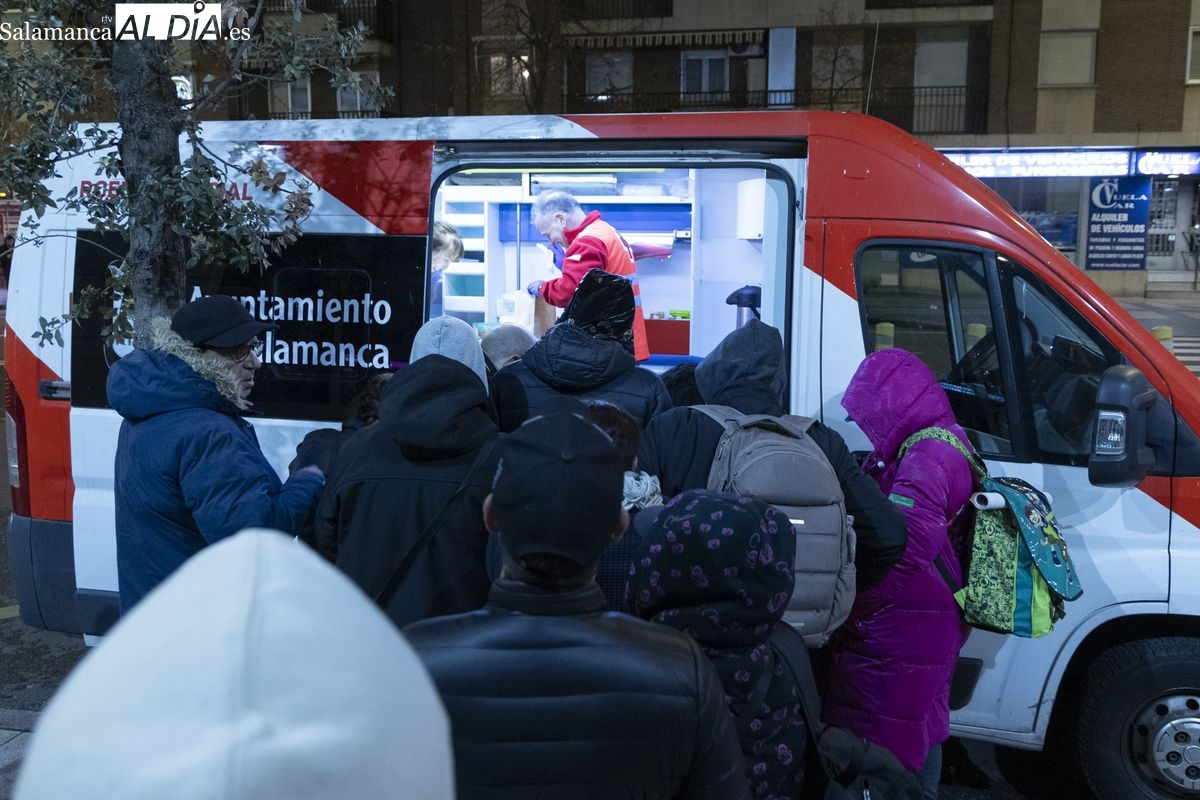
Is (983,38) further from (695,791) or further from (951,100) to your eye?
(695,791)

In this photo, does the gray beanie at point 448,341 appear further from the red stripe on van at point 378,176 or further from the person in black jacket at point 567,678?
the person in black jacket at point 567,678

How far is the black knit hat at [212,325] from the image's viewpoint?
2895 mm

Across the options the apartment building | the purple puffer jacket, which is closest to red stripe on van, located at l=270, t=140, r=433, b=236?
the purple puffer jacket

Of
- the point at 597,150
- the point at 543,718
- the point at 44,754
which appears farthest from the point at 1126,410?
the point at 44,754

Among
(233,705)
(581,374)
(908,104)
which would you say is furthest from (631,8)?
(233,705)

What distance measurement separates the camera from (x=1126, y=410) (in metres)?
3.12

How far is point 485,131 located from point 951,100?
2416 centimetres

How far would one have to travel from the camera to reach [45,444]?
14.5 feet

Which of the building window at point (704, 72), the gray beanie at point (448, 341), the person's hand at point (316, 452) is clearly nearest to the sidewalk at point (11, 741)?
the person's hand at point (316, 452)

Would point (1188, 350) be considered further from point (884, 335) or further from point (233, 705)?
point (233, 705)

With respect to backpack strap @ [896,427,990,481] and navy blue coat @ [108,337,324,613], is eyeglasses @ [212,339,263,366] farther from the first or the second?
backpack strap @ [896,427,990,481]

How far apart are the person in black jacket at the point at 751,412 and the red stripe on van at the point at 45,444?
281cm

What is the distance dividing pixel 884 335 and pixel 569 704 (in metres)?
2.75

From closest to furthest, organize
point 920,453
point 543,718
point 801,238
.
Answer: point 543,718 < point 920,453 < point 801,238
